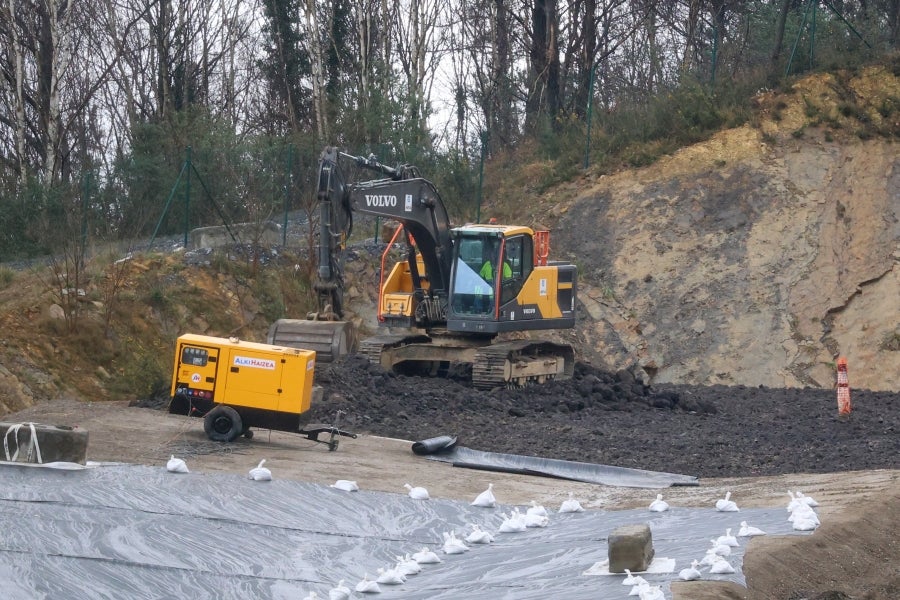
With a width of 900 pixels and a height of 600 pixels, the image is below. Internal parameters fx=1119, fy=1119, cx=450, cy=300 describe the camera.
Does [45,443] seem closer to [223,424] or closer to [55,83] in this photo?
[223,424]

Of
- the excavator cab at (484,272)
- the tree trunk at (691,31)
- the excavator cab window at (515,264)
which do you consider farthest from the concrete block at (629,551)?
the tree trunk at (691,31)

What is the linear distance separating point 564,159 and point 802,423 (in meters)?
13.7

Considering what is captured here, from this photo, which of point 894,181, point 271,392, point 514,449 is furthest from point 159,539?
point 894,181

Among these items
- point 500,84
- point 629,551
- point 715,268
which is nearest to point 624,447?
point 629,551

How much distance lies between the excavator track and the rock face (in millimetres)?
4116

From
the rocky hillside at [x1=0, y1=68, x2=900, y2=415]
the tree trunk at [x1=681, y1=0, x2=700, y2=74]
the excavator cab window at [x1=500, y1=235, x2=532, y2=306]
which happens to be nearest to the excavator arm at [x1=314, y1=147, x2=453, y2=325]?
the excavator cab window at [x1=500, y1=235, x2=532, y2=306]

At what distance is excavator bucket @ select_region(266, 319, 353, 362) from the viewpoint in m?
16.2

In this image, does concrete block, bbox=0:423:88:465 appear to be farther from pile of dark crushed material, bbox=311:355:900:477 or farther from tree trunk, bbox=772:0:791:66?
tree trunk, bbox=772:0:791:66

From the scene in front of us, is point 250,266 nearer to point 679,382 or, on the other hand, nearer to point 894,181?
point 679,382

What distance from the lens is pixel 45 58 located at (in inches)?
1197

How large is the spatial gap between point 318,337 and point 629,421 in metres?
4.64

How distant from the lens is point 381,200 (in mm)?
17047

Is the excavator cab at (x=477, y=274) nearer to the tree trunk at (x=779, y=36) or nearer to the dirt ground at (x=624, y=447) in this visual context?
the dirt ground at (x=624, y=447)

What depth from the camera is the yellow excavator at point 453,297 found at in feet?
56.0
